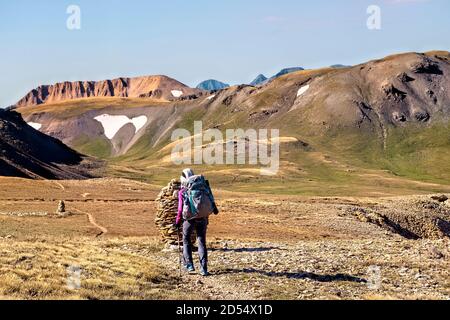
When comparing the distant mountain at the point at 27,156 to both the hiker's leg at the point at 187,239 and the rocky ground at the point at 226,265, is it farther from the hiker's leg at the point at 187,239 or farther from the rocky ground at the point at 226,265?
the hiker's leg at the point at 187,239

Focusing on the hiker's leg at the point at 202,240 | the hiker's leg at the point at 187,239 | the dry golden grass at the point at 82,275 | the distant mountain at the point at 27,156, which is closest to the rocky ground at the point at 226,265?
the dry golden grass at the point at 82,275

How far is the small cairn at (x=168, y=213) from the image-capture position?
28750 mm

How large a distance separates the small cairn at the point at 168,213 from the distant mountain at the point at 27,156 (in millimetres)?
106405

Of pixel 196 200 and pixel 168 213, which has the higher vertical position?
pixel 196 200

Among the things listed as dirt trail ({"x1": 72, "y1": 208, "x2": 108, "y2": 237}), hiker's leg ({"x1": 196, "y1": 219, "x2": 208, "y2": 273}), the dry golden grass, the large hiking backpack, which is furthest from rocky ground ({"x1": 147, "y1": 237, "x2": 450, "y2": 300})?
dirt trail ({"x1": 72, "y1": 208, "x2": 108, "y2": 237})

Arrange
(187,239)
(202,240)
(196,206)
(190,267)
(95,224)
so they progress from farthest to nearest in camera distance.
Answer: (95,224) < (190,267) < (187,239) < (202,240) < (196,206)

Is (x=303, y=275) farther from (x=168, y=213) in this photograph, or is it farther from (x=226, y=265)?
(x=168, y=213)

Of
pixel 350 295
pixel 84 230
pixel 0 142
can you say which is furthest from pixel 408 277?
pixel 0 142

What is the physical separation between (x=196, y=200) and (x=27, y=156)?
14754 cm

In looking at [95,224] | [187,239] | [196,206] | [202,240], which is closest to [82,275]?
[187,239]

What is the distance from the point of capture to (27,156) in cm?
15712

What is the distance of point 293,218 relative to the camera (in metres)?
61.7

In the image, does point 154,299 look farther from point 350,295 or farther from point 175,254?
point 175,254

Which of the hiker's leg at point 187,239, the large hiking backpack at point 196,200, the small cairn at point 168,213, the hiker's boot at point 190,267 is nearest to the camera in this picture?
the large hiking backpack at point 196,200
